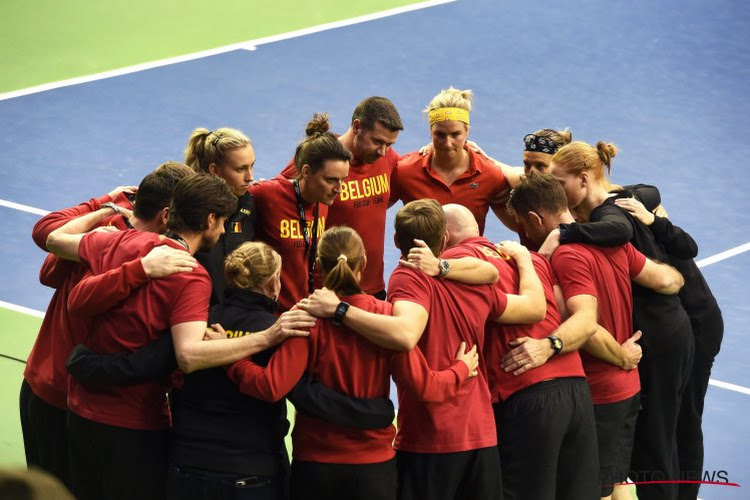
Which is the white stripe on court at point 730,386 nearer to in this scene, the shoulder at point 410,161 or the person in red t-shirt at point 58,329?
the shoulder at point 410,161

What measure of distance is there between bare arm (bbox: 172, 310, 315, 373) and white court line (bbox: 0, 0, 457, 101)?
39.1ft

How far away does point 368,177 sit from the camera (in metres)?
8.66

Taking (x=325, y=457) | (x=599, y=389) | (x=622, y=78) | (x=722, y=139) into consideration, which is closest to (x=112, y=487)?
(x=325, y=457)

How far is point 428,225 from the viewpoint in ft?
20.7

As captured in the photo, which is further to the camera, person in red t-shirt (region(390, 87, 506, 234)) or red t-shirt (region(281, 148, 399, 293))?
person in red t-shirt (region(390, 87, 506, 234))

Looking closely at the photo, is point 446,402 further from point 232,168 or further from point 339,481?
point 232,168

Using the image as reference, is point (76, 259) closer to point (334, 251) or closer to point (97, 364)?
point (97, 364)

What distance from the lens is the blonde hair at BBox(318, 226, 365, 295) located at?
19.4 ft

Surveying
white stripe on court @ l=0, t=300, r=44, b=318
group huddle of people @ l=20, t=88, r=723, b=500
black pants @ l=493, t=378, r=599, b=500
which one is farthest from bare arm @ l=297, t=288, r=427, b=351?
white stripe on court @ l=0, t=300, r=44, b=318

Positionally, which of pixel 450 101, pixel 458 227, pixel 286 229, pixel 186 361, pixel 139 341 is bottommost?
pixel 186 361

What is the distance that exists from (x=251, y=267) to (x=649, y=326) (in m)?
2.95

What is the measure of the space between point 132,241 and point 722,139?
11.9m

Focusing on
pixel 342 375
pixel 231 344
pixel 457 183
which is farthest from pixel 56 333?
pixel 457 183

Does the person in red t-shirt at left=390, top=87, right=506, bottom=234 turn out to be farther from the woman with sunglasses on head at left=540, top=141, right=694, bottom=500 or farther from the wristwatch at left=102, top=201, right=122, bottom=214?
the wristwatch at left=102, top=201, right=122, bottom=214
